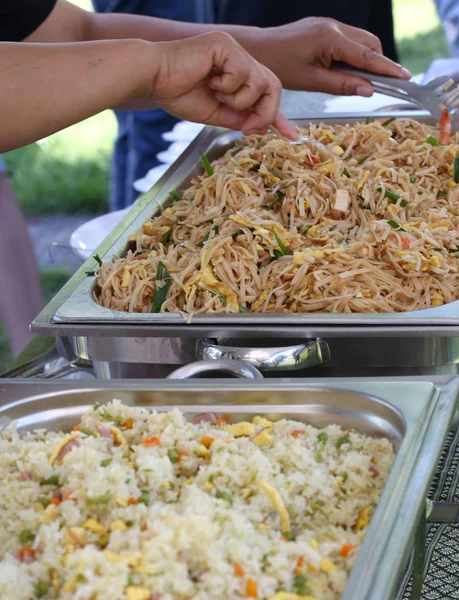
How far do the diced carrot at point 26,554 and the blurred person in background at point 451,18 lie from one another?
342cm

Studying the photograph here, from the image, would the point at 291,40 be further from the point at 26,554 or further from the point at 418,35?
the point at 418,35

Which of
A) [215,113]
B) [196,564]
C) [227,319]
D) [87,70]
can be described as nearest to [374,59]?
[215,113]

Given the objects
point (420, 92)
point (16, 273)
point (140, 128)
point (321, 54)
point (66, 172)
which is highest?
point (321, 54)

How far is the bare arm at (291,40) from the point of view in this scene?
2.58m

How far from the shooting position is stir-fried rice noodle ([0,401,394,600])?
930 millimetres

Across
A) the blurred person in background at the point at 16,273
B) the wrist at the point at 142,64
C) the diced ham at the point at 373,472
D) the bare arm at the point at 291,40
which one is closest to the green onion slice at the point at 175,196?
the wrist at the point at 142,64

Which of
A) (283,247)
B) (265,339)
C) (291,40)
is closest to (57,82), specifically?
(283,247)

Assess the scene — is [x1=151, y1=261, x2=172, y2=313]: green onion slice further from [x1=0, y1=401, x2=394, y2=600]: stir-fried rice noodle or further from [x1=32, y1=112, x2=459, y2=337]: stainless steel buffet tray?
[x1=0, y1=401, x2=394, y2=600]: stir-fried rice noodle

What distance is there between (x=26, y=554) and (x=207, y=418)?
357mm

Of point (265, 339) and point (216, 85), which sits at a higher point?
point (216, 85)

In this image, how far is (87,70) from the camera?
6.10 ft

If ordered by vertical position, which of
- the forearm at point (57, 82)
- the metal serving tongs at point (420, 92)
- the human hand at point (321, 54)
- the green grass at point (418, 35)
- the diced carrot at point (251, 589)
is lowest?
the green grass at point (418, 35)

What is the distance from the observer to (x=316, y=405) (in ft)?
4.17

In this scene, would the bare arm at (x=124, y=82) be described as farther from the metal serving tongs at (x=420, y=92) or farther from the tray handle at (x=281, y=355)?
the tray handle at (x=281, y=355)
